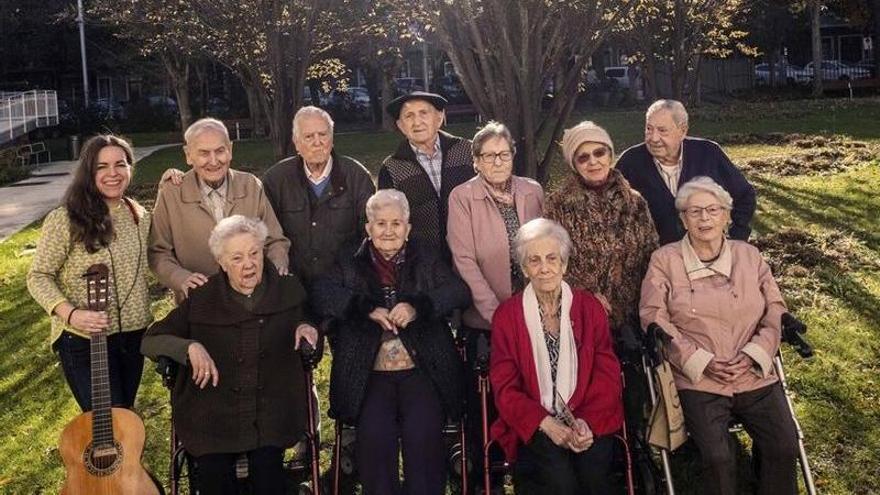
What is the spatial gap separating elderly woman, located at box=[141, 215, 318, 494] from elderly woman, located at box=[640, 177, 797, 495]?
1741mm

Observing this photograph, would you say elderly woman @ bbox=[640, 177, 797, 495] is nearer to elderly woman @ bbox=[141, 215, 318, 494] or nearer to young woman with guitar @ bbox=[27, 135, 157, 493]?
elderly woman @ bbox=[141, 215, 318, 494]

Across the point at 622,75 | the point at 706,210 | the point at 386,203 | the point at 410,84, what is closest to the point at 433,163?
the point at 386,203

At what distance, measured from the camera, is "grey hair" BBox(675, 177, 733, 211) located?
4.38 metres

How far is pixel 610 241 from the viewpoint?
4594 millimetres

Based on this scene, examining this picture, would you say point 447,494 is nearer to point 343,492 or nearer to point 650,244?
point 343,492

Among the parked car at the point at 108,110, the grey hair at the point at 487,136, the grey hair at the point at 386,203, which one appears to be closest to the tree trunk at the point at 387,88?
the parked car at the point at 108,110

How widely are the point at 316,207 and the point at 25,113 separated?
25.9 metres

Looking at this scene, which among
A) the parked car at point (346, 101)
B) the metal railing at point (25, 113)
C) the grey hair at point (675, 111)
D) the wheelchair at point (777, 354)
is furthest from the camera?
the parked car at point (346, 101)

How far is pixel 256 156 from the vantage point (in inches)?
907

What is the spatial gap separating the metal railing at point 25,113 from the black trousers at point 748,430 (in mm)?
25036

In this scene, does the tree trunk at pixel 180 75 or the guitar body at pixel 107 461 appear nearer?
the guitar body at pixel 107 461

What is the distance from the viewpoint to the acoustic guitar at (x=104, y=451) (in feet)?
13.0

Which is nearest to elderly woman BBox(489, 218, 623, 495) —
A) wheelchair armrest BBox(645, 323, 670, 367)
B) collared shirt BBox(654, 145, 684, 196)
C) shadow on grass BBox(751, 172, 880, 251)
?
wheelchair armrest BBox(645, 323, 670, 367)

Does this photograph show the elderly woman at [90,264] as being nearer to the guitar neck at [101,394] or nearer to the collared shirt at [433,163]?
the guitar neck at [101,394]
